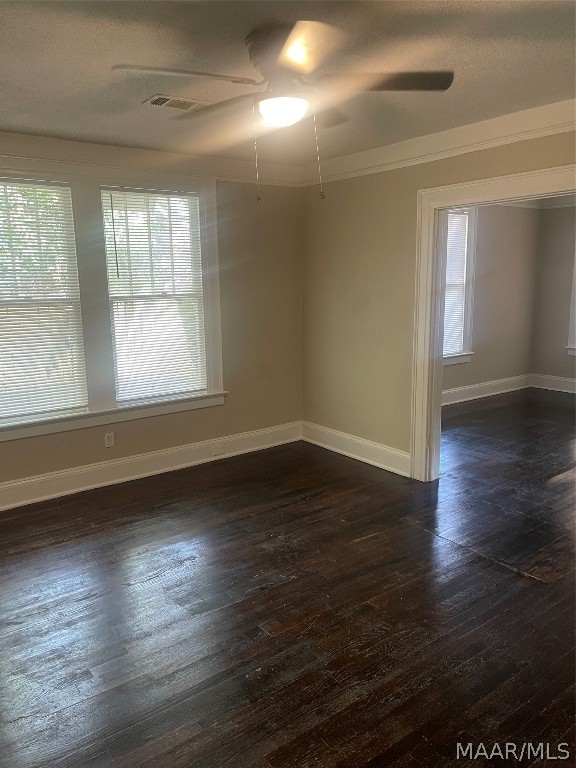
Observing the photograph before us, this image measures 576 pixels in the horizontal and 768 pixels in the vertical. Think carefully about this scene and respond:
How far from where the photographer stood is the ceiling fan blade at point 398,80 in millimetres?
2064

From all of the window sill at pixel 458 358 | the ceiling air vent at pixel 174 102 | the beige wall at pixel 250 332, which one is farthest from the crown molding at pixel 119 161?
the window sill at pixel 458 358

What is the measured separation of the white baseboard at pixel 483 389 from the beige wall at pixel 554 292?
36 cm

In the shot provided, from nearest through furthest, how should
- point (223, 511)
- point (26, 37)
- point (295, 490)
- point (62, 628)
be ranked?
point (26, 37), point (62, 628), point (223, 511), point (295, 490)

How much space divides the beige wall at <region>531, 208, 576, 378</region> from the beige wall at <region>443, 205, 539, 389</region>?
106mm

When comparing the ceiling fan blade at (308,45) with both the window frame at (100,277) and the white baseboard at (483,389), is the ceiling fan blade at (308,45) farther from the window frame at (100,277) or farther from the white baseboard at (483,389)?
the white baseboard at (483,389)

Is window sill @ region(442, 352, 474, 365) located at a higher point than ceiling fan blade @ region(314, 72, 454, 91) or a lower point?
lower

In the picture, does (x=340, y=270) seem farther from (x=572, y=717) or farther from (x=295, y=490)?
(x=572, y=717)

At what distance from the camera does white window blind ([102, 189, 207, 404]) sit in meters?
4.26

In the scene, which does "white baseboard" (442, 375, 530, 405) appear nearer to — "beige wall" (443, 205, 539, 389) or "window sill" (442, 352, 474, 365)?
"beige wall" (443, 205, 539, 389)

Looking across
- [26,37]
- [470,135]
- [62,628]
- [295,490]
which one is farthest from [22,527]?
[470,135]

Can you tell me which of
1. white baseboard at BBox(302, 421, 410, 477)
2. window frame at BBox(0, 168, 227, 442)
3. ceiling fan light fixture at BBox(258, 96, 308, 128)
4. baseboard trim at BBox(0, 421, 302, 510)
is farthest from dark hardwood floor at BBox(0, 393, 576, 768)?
ceiling fan light fixture at BBox(258, 96, 308, 128)

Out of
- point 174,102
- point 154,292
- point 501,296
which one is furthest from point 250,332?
point 501,296

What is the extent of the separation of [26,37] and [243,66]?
909 millimetres

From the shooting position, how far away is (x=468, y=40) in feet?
7.49
